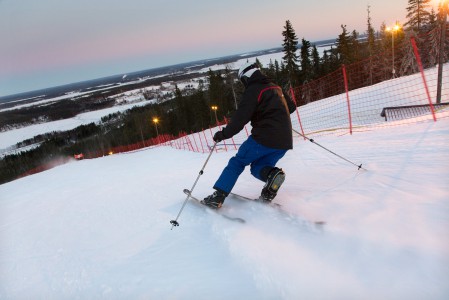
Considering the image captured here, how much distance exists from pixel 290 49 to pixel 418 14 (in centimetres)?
1880

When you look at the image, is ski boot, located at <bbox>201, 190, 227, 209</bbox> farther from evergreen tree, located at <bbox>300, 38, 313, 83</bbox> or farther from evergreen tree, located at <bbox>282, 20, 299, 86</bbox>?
→ evergreen tree, located at <bbox>300, 38, 313, 83</bbox>

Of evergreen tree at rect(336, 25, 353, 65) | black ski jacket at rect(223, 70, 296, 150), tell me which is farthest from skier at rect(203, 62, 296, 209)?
evergreen tree at rect(336, 25, 353, 65)

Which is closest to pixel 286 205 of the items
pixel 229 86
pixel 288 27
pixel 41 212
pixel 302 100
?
pixel 41 212

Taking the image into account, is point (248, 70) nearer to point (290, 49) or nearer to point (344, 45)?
point (290, 49)

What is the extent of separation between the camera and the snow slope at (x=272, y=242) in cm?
197

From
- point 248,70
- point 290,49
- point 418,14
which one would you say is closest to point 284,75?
point 290,49

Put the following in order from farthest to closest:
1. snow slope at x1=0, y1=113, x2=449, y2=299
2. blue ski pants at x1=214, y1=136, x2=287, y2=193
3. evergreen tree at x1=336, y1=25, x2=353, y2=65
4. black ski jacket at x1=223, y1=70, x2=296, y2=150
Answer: evergreen tree at x1=336, y1=25, x2=353, y2=65, blue ski pants at x1=214, y1=136, x2=287, y2=193, black ski jacket at x1=223, y1=70, x2=296, y2=150, snow slope at x1=0, y1=113, x2=449, y2=299

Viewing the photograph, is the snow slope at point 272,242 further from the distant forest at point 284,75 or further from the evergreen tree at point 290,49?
the evergreen tree at point 290,49

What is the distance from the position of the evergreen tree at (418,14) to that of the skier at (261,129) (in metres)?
50.0

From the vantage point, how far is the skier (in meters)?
3.14

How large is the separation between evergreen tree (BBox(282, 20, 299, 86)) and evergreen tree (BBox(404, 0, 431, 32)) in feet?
54.4

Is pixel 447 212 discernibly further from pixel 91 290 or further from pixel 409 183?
pixel 91 290

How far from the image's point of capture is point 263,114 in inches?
126

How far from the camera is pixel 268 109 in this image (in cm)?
316
